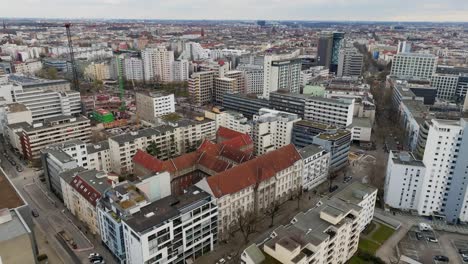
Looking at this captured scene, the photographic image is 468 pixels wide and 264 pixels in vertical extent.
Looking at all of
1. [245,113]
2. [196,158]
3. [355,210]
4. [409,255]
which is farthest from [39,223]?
[245,113]

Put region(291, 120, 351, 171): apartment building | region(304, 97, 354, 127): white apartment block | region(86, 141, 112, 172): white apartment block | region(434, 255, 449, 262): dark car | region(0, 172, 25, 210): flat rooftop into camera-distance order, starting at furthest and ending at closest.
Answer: region(304, 97, 354, 127): white apartment block < region(86, 141, 112, 172): white apartment block < region(291, 120, 351, 171): apartment building < region(434, 255, 449, 262): dark car < region(0, 172, 25, 210): flat rooftop

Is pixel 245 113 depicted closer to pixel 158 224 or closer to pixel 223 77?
pixel 223 77

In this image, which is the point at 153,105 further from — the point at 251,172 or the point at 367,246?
the point at 367,246

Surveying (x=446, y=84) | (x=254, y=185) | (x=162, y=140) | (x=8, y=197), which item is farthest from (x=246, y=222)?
(x=446, y=84)

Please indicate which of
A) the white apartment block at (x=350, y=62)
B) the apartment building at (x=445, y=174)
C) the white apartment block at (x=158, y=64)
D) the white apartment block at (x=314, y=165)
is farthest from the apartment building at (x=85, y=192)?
the white apartment block at (x=350, y=62)

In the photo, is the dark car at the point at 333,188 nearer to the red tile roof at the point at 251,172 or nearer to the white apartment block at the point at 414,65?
the red tile roof at the point at 251,172

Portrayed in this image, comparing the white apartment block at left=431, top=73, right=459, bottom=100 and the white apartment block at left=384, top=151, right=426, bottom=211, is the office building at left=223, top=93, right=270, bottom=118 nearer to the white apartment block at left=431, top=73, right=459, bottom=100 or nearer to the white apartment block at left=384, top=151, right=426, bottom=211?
the white apartment block at left=384, top=151, right=426, bottom=211

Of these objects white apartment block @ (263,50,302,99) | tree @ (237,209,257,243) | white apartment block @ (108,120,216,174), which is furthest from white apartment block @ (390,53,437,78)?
tree @ (237,209,257,243)
